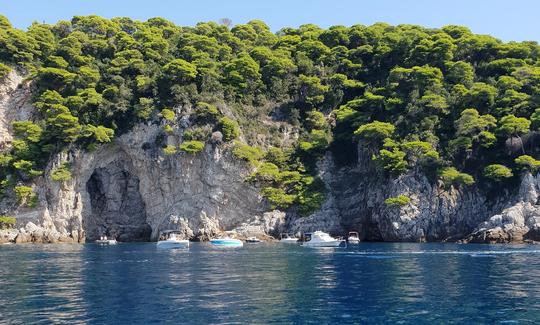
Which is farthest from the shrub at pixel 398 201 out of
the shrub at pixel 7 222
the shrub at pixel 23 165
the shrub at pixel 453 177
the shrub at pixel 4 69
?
the shrub at pixel 4 69

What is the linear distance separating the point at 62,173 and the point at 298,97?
39294 mm

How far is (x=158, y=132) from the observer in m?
81.9

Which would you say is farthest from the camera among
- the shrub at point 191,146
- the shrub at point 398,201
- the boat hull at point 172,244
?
the shrub at point 191,146

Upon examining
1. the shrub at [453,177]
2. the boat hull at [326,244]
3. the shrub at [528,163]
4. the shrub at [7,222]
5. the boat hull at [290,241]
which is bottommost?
the boat hull at [326,244]

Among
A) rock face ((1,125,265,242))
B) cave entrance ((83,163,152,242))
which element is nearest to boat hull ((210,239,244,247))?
rock face ((1,125,265,242))

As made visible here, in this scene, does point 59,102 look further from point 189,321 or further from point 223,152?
point 189,321

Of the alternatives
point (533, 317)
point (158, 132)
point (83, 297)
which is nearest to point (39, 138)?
point (158, 132)

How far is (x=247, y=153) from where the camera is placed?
78375mm

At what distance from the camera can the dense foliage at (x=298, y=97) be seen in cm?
7356

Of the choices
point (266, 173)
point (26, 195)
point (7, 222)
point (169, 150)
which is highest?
point (169, 150)

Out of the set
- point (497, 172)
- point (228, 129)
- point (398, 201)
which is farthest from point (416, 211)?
point (228, 129)

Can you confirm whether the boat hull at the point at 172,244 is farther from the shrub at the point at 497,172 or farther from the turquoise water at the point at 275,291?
the shrub at the point at 497,172

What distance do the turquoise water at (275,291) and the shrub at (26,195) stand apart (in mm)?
33760

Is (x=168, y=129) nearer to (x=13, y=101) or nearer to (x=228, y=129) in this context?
(x=228, y=129)
